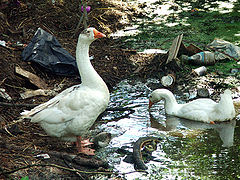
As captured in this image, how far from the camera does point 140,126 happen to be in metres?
5.64

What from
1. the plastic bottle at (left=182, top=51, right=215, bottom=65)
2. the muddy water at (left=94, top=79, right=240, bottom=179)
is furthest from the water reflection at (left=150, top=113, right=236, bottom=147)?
the plastic bottle at (left=182, top=51, right=215, bottom=65)

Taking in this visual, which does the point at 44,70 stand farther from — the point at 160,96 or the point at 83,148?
the point at 83,148

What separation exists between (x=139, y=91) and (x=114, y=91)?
472 millimetres

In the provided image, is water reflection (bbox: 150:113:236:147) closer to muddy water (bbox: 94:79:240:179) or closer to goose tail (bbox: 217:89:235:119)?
muddy water (bbox: 94:79:240:179)

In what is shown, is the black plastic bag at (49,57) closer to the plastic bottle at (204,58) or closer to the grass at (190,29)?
the grass at (190,29)

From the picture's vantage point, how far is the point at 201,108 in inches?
227

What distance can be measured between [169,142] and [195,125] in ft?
2.63

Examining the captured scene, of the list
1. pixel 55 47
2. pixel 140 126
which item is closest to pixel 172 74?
pixel 140 126

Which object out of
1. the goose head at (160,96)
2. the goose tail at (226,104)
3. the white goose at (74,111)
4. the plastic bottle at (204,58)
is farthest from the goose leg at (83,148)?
the plastic bottle at (204,58)

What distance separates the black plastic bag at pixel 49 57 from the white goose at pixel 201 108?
1796 millimetres

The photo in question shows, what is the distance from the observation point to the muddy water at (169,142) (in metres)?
4.37

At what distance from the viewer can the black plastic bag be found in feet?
22.4

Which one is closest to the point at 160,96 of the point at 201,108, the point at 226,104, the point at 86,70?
the point at 201,108

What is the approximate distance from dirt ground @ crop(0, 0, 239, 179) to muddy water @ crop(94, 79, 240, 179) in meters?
0.51
